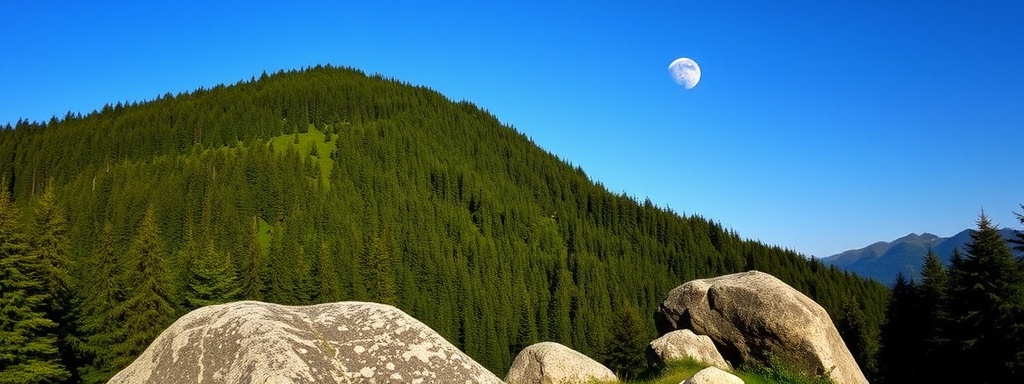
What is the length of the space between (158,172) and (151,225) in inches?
6545

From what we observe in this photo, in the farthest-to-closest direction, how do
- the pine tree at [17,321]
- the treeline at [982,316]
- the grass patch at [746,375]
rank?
the treeline at [982,316] < the pine tree at [17,321] < the grass patch at [746,375]

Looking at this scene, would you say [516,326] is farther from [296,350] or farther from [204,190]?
[296,350]

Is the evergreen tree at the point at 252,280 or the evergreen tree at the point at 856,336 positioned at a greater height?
the evergreen tree at the point at 252,280

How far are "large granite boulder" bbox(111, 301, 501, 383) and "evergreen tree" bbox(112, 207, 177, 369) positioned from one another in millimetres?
43692

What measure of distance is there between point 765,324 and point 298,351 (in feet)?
73.8

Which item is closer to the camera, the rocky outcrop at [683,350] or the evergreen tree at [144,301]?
the rocky outcrop at [683,350]

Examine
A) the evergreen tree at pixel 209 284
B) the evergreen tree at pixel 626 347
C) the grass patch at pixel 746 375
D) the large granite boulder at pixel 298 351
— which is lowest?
the evergreen tree at pixel 626 347

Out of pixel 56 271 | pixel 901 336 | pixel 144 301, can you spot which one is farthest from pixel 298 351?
pixel 901 336

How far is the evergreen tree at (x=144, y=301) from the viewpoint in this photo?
Answer: 45.9 meters

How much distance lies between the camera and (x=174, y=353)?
9.19 meters

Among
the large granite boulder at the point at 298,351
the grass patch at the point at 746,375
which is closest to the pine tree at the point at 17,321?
the large granite boulder at the point at 298,351

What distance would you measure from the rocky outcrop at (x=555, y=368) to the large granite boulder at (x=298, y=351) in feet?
47.3

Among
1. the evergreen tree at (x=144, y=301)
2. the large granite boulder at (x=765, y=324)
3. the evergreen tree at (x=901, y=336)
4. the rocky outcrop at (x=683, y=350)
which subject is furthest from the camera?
the evergreen tree at (x=901, y=336)

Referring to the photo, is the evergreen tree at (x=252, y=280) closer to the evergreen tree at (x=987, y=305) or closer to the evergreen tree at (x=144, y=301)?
the evergreen tree at (x=144, y=301)
